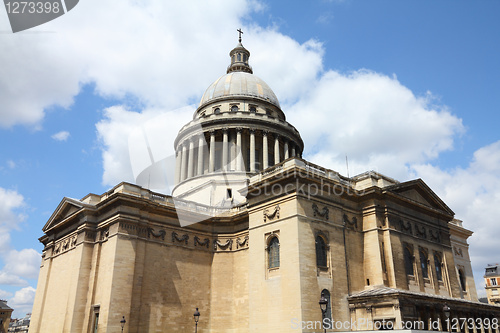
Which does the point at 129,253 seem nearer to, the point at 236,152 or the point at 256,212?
the point at 256,212

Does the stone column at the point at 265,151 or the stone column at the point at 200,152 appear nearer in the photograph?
the stone column at the point at 265,151

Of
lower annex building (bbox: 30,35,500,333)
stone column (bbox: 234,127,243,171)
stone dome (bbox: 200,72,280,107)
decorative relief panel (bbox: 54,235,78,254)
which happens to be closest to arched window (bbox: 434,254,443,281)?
lower annex building (bbox: 30,35,500,333)

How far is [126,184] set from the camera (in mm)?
33031

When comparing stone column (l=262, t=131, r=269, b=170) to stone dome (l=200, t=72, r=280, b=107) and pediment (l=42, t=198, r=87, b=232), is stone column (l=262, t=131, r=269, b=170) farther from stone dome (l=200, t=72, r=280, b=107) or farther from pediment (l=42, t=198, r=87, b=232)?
pediment (l=42, t=198, r=87, b=232)

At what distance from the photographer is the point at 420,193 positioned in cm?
3547

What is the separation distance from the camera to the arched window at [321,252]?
28.4 meters

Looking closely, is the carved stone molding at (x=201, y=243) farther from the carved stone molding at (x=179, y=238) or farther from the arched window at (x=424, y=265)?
the arched window at (x=424, y=265)

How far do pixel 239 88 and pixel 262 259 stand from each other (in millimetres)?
29487

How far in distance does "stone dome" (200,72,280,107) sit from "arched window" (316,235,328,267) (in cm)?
2815

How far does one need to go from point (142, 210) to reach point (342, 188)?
51.4 ft

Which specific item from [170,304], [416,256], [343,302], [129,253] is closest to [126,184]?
[129,253]

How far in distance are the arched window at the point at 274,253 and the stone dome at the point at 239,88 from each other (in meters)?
27.3

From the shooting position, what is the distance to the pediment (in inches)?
1429

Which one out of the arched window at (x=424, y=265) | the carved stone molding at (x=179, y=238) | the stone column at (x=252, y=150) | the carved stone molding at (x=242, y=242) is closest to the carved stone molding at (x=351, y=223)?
the arched window at (x=424, y=265)
